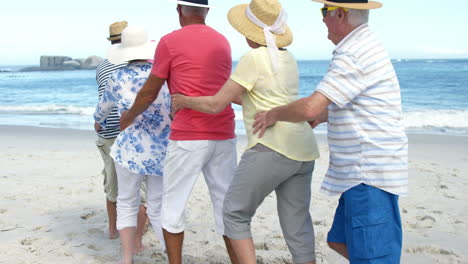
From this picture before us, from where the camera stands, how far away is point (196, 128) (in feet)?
10.4

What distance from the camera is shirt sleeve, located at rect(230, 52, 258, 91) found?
2775 mm

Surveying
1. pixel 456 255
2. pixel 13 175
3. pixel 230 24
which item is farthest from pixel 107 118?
pixel 13 175

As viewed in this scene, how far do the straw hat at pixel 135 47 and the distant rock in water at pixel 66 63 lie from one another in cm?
7150

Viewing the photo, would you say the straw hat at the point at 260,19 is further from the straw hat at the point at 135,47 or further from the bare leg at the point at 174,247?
the bare leg at the point at 174,247

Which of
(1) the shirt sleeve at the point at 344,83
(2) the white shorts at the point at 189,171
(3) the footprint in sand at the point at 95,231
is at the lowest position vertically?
(3) the footprint in sand at the point at 95,231

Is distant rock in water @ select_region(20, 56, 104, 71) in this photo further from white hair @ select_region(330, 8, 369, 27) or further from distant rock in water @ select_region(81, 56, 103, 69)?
white hair @ select_region(330, 8, 369, 27)

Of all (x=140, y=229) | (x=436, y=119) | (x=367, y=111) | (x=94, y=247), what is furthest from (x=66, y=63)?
(x=367, y=111)

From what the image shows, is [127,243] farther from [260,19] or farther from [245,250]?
[260,19]

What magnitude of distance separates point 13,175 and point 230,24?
17.0 feet

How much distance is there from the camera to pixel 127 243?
3844 millimetres

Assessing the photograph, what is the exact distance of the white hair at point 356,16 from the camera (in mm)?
2512

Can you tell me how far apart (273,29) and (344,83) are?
2.04 ft

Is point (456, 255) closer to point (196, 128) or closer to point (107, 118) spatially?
point (196, 128)

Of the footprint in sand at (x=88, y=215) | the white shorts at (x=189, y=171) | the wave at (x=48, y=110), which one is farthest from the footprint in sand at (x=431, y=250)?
the wave at (x=48, y=110)
